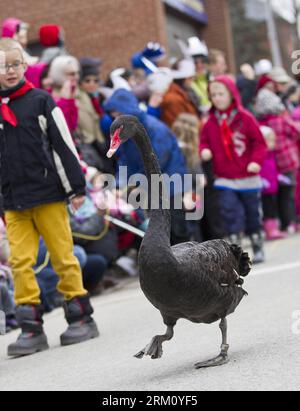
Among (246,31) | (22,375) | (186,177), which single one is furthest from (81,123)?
(246,31)

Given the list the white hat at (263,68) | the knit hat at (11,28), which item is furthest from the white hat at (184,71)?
the white hat at (263,68)

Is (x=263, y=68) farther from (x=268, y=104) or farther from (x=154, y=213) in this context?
(x=154, y=213)

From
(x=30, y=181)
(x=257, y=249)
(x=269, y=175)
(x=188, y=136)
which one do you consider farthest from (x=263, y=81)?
(x=30, y=181)

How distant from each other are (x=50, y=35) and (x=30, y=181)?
5762 mm

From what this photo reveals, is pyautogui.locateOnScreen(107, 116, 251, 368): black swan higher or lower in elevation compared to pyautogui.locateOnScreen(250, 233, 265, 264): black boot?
higher

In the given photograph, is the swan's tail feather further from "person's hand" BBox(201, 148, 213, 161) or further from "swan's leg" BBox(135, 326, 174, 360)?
"person's hand" BBox(201, 148, 213, 161)

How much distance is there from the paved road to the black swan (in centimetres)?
25

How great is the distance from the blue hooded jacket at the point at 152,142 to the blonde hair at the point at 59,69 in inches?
22.4

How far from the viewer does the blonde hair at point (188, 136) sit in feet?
38.2

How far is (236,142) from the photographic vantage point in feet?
35.2

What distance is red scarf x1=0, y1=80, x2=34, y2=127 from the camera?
718 cm

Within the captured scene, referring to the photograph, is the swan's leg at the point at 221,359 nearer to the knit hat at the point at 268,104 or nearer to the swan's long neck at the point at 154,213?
the swan's long neck at the point at 154,213

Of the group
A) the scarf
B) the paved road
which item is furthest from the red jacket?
the paved road
